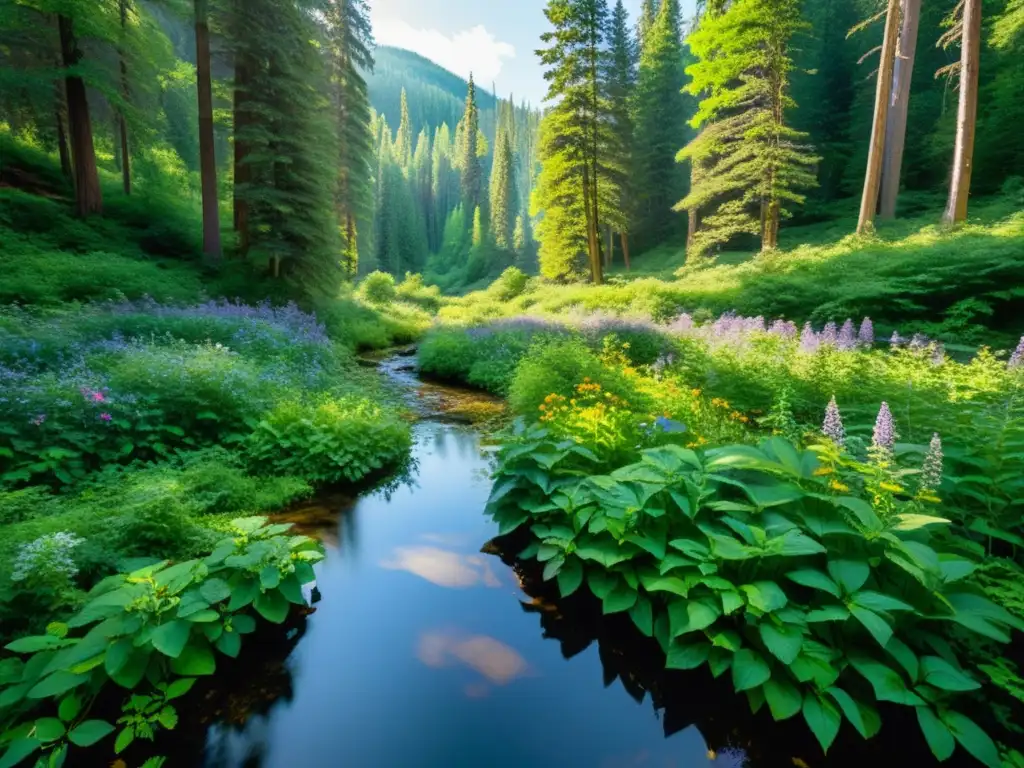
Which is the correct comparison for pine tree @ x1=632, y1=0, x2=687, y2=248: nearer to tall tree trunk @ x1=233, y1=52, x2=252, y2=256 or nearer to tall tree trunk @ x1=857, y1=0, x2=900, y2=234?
tall tree trunk @ x1=857, y1=0, x2=900, y2=234

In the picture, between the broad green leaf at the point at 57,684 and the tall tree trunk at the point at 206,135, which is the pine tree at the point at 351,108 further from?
the broad green leaf at the point at 57,684

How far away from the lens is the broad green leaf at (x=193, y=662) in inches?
111

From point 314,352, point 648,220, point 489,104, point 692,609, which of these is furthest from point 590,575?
point 489,104

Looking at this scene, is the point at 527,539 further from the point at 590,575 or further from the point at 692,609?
the point at 692,609

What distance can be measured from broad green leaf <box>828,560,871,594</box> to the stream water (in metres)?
0.90

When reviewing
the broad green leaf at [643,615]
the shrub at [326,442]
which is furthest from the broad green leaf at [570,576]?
the shrub at [326,442]

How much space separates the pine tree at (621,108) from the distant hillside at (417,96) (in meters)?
107

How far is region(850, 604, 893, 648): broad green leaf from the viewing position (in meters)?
2.28

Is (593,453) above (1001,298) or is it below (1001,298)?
below

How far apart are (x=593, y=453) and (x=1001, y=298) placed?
33.7 feet

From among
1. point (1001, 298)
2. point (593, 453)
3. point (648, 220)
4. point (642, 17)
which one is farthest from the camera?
point (642, 17)

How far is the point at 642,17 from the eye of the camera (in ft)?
132

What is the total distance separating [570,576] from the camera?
3.85m

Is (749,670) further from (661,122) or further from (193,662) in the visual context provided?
(661,122)
